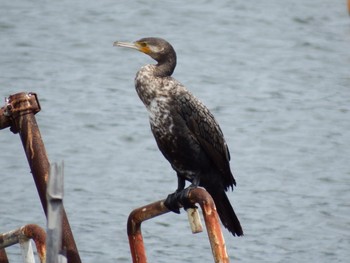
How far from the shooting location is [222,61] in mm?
13969

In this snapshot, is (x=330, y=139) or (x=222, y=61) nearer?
(x=330, y=139)

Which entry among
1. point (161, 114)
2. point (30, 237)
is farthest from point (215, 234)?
point (161, 114)

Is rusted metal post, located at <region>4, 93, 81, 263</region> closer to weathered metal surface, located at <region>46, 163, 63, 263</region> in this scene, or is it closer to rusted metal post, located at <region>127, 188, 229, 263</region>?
rusted metal post, located at <region>127, 188, 229, 263</region>

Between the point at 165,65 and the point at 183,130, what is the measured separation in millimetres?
328

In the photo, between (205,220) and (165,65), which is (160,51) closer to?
(165,65)

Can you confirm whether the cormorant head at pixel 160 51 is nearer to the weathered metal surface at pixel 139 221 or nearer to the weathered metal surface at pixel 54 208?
the weathered metal surface at pixel 139 221

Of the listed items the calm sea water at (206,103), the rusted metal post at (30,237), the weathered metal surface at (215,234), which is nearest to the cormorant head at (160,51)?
the rusted metal post at (30,237)

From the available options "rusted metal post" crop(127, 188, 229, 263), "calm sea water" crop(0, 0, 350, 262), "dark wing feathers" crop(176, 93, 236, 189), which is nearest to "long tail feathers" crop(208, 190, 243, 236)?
"dark wing feathers" crop(176, 93, 236, 189)

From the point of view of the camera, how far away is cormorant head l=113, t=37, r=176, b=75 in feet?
18.5

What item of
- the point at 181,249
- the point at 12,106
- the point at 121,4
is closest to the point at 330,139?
the point at 181,249

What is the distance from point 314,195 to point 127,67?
385 cm

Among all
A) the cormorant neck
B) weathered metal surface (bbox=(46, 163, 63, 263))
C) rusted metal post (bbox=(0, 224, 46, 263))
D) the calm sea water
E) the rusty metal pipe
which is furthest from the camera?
the calm sea water

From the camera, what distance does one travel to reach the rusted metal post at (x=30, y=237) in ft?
14.4

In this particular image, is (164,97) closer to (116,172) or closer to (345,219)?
(345,219)
